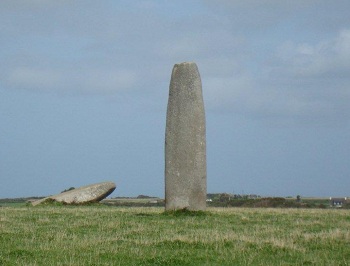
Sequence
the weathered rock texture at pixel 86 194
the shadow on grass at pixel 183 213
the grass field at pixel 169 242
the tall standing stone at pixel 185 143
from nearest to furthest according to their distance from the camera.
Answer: the grass field at pixel 169 242 → the shadow on grass at pixel 183 213 → the tall standing stone at pixel 185 143 → the weathered rock texture at pixel 86 194

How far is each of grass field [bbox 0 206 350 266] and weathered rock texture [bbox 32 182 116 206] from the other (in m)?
15.5

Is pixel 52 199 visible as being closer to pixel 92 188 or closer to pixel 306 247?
pixel 92 188

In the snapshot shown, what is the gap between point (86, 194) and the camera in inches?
1421

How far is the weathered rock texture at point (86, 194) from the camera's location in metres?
35.3

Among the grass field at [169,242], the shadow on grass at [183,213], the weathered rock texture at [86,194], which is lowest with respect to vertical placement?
the grass field at [169,242]

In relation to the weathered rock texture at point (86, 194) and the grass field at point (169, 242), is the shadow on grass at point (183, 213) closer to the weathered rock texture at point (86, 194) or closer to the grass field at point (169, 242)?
the grass field at point (169, 242)

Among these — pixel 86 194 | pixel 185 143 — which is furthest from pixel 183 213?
pixel 86 194

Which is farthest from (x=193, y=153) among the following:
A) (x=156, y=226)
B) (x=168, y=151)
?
(x=156, y=226)

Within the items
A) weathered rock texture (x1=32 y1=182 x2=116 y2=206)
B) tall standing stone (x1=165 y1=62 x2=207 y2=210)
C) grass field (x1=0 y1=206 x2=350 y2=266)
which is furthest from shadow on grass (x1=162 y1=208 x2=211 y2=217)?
weathered rock texture (x1=32 y1=182 x2=116 y2=206)

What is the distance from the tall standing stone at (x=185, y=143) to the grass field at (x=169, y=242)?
3.33 meters

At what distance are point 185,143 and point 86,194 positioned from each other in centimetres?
1413

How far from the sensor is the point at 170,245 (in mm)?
13641

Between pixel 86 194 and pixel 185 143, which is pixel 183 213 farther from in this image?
pixel 86 194

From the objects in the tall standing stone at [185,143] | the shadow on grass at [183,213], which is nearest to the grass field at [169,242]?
the shadow on grass at [183,213]
